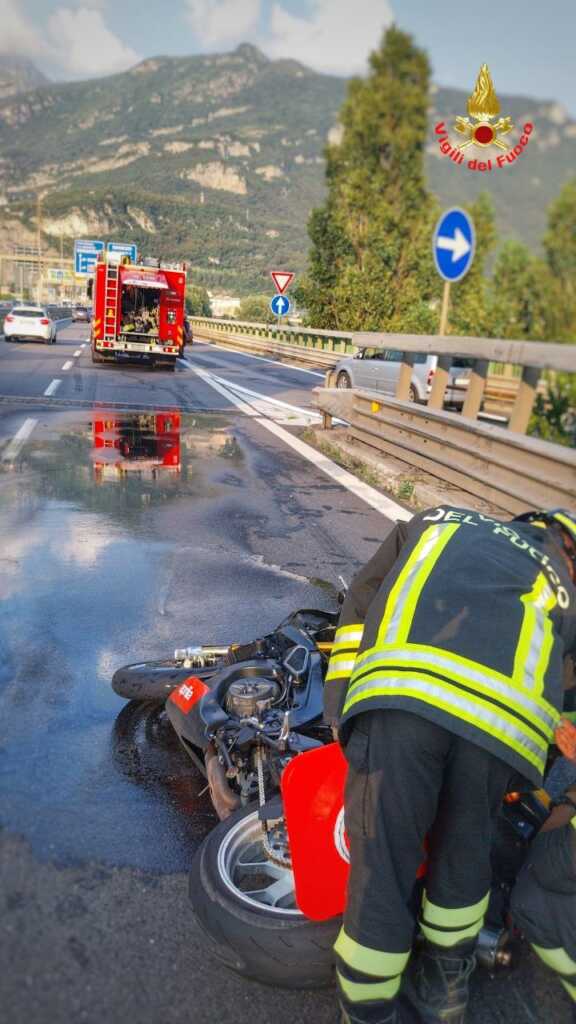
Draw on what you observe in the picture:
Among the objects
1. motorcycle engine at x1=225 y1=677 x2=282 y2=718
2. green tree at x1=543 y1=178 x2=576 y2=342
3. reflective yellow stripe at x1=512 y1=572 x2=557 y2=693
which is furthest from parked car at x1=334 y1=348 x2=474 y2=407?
reflective yellow stripe at x1=512 y1=572 x2=557 y2=693

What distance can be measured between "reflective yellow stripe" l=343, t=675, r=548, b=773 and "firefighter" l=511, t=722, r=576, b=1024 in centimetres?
34

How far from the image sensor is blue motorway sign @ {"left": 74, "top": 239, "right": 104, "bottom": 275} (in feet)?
263

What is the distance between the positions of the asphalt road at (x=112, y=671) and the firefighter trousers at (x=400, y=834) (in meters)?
0.30

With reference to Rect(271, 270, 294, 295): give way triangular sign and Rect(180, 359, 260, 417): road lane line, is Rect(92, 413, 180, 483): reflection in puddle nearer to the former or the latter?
Rect(180, 359, 260, 417): road lane line

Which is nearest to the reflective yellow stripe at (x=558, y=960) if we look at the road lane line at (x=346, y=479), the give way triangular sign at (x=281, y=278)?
the road lane line at (x=346, y=479)

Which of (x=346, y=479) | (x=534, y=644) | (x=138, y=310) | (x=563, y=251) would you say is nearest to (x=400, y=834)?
(x=534, y=644)

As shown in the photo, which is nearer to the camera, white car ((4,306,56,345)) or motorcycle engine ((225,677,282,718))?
motorcycle engine ((225,677,282,718))

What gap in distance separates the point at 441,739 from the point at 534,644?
0.32 metres

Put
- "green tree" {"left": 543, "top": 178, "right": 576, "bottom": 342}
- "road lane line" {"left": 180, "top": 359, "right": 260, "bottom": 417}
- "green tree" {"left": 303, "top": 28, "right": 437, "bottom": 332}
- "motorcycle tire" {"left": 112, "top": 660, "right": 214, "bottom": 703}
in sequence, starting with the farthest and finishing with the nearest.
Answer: "green tree" {"left": 303, "top": 28, "right": 437, "bottom": 332}, "road lane line" {"left": 180, "top": 359, "right": 260, "bottom": 417}, "motorcycle tire" {"left": 112, "top": 660, "right": 214, "bottom": 703}, "green tree" {"left": 543, "top": 178, "right": 576, "bottom": 342}

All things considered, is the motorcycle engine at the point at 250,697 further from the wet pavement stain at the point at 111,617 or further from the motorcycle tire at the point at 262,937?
the motorcycle tire at the point at 262,937

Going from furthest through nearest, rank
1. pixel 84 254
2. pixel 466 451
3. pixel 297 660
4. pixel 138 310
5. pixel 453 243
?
pixel 84 254 → pixel 138 310 → pixel 453 243 → pixel 466 451 → pixel 297 660

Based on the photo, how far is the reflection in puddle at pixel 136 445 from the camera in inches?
348

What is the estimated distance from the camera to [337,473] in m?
9.34

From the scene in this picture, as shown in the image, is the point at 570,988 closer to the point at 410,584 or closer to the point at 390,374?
the point at 410,584
